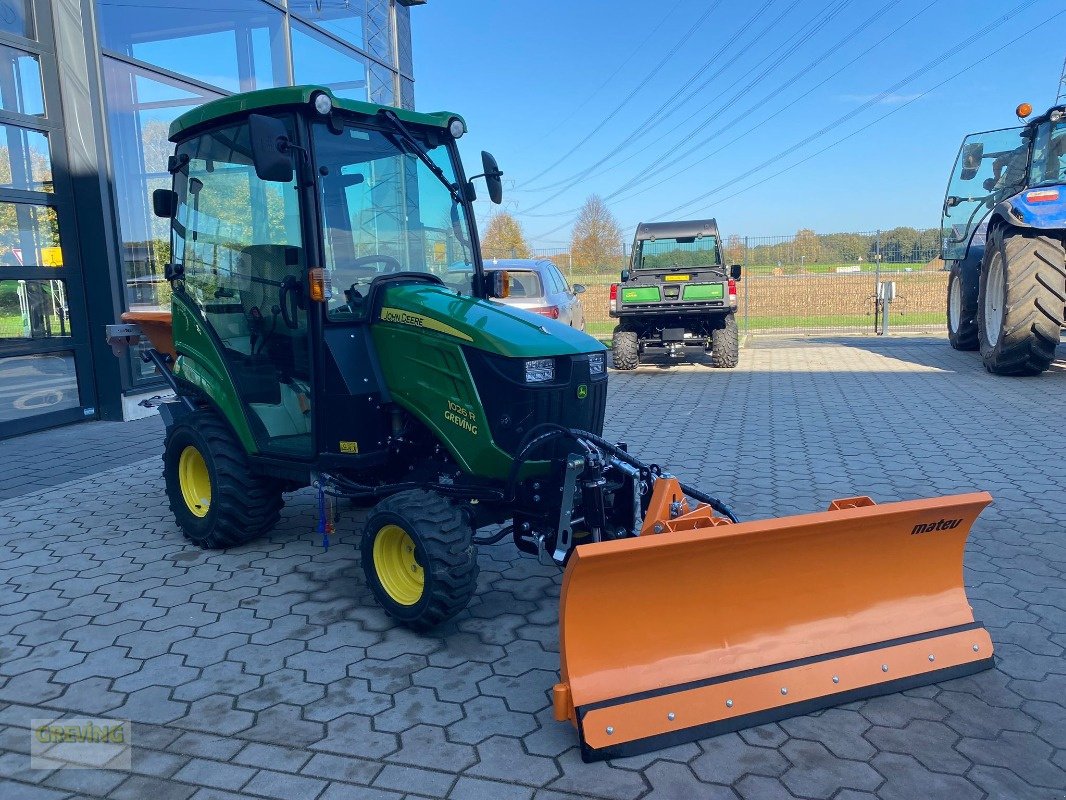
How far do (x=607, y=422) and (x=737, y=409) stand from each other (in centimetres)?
164

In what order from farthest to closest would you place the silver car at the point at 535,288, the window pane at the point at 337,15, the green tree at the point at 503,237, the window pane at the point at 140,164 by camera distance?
the green tree at the point at 503,237 → the window pane at the point at 337,15 → the silver car at the point at 535,288 → the window pane at the point at 140,164

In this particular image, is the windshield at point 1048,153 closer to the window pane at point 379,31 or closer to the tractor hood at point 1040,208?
the tractor hood at point 1040,208

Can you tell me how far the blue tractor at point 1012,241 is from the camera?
941 centimetres

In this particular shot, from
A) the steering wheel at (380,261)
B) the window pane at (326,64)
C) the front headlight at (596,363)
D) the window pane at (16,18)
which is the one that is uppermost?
the window pane at (326,64)

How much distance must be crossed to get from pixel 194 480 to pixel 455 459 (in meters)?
2.06

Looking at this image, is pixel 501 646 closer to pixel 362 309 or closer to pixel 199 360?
pixel 362 309

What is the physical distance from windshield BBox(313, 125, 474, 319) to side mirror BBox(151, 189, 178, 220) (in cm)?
144

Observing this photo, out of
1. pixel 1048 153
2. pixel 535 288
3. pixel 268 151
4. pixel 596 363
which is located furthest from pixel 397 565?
pixel 1048 153

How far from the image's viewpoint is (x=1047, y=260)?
943 centimetres

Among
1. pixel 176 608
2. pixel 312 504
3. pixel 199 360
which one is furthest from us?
pixel 312 504

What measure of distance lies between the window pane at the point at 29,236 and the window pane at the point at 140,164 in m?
0.63

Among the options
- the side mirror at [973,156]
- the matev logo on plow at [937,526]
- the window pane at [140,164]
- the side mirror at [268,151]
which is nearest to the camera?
the matev logo on plow at [937,526]

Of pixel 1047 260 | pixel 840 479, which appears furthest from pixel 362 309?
pixel 1047 260

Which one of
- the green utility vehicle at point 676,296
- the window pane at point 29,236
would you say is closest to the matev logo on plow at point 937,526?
the window pane at point 29,236
